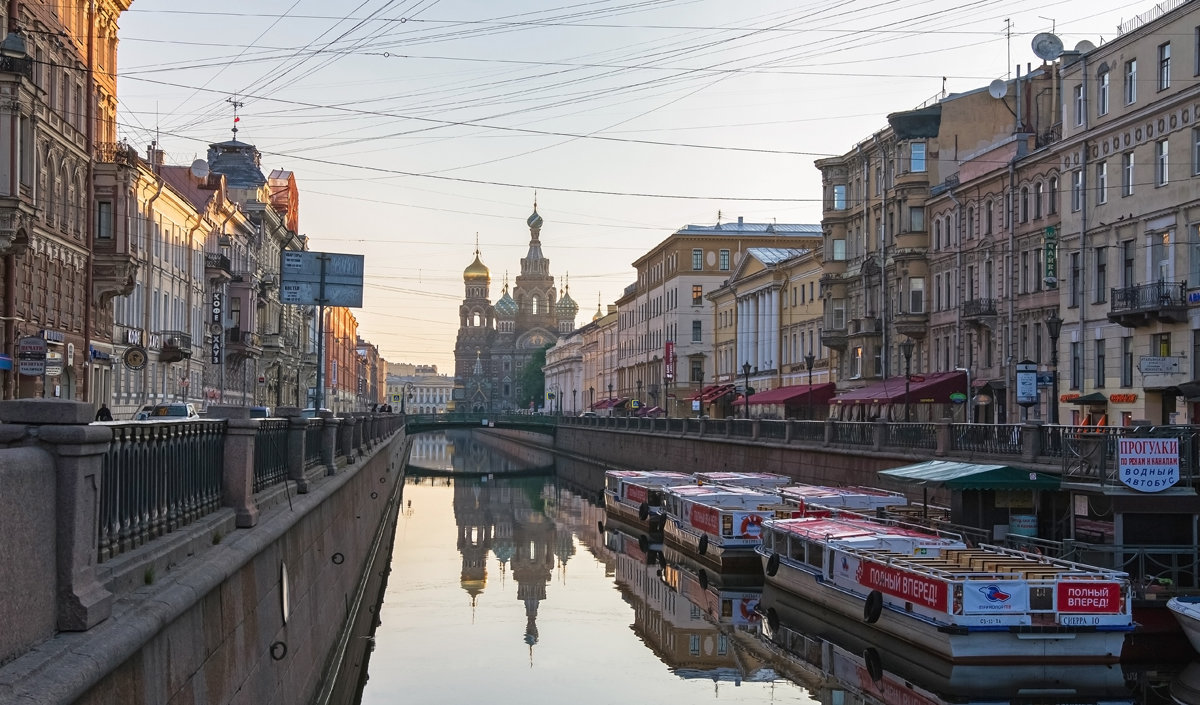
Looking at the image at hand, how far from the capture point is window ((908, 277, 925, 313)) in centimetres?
5856

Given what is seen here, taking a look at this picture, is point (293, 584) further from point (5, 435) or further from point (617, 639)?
point (617, 639)

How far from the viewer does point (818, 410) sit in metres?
72.8

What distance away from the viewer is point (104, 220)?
4684cm

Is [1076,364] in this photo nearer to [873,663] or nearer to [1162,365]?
[1162,365]

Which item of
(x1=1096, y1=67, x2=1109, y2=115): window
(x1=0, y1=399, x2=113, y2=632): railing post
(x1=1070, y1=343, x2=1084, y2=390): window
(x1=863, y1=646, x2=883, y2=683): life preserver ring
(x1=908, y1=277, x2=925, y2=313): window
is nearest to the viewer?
(x1=0, y1=399, x2=113, y2=632): railing post

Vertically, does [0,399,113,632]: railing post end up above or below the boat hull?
above

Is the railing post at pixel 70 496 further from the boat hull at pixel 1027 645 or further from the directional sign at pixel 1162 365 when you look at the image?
the directional sign at pixel 1162 365

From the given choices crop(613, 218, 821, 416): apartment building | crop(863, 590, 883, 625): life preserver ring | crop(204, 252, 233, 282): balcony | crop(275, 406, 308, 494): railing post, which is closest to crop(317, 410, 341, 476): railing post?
crop(275, 406, 308, 494): railing post

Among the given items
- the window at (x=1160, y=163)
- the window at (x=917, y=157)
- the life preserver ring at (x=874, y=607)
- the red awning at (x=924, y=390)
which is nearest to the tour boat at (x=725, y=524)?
the life preserver ring at (x=874, y=607)

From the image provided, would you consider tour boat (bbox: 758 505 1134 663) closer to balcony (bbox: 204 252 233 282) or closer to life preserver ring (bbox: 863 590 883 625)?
life preserver ring (bbox: 863 590 883 625)

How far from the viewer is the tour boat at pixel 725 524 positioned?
36.4m

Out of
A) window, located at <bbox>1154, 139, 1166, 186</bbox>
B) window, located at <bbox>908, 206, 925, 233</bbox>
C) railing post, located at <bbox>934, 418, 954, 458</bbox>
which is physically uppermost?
window, located at <bbox>908, 206, 925, 233</bbox>

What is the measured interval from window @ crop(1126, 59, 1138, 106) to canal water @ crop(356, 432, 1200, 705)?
60.6ft

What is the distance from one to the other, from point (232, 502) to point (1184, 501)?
56.1 feet
